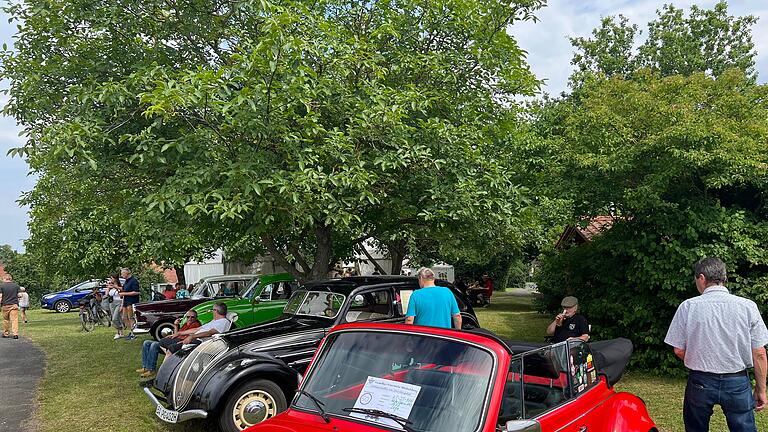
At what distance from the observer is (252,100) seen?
694 cm

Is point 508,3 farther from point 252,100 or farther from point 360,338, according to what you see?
point 360,338

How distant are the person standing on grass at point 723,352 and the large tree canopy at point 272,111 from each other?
415 centimetres

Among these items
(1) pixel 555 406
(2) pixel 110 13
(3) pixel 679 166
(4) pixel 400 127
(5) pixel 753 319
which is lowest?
(1) pixel 555 406

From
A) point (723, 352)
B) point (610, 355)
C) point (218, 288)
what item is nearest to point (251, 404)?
point (610, 355)

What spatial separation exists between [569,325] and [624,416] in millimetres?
3084

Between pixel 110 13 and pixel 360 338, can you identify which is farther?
pixel 110 13

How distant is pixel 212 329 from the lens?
8.29 metres

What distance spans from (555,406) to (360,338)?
4.22 ft

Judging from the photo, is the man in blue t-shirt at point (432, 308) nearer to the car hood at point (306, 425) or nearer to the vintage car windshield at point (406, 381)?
the vintage car windshield at point (406, 381)

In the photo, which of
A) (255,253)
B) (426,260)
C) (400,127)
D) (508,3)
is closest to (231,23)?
(400,127)

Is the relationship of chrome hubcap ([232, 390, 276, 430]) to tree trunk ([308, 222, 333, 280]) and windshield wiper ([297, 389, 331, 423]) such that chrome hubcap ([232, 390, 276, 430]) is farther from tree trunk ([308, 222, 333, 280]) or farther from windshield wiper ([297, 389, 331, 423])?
tree trunk ([308, 222, 333, 280])

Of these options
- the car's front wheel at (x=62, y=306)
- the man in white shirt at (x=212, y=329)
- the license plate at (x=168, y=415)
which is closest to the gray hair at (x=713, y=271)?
the license plate at (x=168, y=415)

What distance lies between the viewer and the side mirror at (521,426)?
2.91m

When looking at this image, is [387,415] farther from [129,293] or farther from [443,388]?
[129,293]
